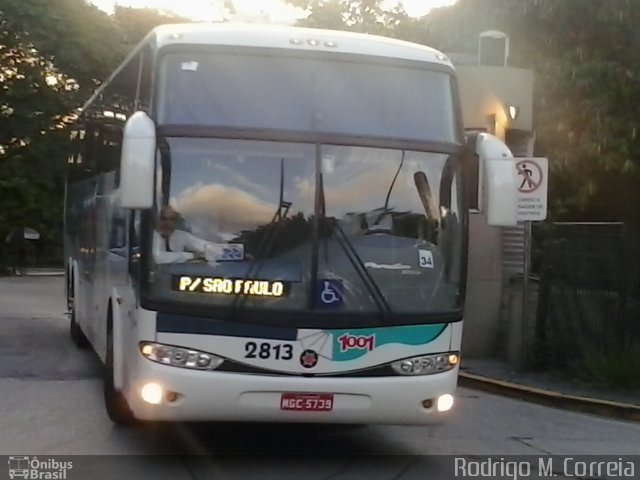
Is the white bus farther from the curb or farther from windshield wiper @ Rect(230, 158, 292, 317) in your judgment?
the curb

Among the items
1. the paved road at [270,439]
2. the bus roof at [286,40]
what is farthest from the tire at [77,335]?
the bus roof at [286,40]

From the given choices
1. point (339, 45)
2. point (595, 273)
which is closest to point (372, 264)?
point (339, 45)

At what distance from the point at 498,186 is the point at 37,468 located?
4037 mm

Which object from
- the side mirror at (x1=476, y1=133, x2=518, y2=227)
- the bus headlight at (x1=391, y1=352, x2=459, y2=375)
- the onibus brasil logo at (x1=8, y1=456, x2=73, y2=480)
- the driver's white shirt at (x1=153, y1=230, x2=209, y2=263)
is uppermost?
the side mirror at (x1=476, y1=133, x2=518, y2=227)

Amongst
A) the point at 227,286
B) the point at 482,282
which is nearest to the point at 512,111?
the point at 482,282

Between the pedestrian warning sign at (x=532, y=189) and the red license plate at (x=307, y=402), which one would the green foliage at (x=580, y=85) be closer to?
the pedestrian warning sign at (x=532, y=189)

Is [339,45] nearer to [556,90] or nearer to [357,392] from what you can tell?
[357,392]

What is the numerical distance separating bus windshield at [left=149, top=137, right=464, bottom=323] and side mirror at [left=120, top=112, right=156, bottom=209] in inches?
10.7

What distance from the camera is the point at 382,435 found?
10797 mm

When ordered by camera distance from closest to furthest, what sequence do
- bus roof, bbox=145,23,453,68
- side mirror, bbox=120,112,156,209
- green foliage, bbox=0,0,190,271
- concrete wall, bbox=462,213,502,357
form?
1. side mirror, bbox=120,112,156,209
2. bus roof, bbox=145,23,453,68
3. concrete wall, bbox=462,213,502,357
4. green foliage, bbox=0,0,190,271

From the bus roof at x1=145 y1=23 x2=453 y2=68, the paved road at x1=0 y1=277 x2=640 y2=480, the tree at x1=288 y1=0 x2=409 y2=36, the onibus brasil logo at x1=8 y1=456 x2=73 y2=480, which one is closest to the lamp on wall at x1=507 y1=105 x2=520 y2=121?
the paved road at x1=0 y1=277 x2=640 y2=480

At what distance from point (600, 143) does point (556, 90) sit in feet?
4.53

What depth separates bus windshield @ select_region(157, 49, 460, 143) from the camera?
9.01m

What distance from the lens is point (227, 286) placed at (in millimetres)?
8695
